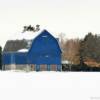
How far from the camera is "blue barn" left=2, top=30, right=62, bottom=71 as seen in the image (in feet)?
263

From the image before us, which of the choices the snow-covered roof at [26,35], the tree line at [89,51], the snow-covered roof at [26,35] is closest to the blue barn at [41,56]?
the snow-covered roof at [26,35]

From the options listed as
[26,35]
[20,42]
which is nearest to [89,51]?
[26,35]

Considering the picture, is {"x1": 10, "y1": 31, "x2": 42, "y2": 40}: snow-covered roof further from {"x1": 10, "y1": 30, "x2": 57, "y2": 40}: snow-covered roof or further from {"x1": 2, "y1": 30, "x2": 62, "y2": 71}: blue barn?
{"x1": 2, "y1": 30, "x2": 62, "y2": 71}: blue barn

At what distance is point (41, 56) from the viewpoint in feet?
265

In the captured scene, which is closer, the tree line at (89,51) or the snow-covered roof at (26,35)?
the snow-covered roof at (26,35)

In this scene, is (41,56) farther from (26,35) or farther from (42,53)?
(26,35)

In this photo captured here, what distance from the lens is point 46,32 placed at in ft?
268

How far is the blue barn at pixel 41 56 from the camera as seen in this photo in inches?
3159

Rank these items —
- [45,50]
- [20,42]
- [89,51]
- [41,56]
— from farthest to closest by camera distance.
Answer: [89,51] < [20,42] < [45,50] < [41,56]

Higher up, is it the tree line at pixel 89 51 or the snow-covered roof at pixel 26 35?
the snow-covered roof at pixel 26 35

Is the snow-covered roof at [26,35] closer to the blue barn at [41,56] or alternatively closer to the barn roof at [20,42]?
the barn roof at [20,42]

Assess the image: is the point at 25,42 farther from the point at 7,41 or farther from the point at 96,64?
the point at 96,64
